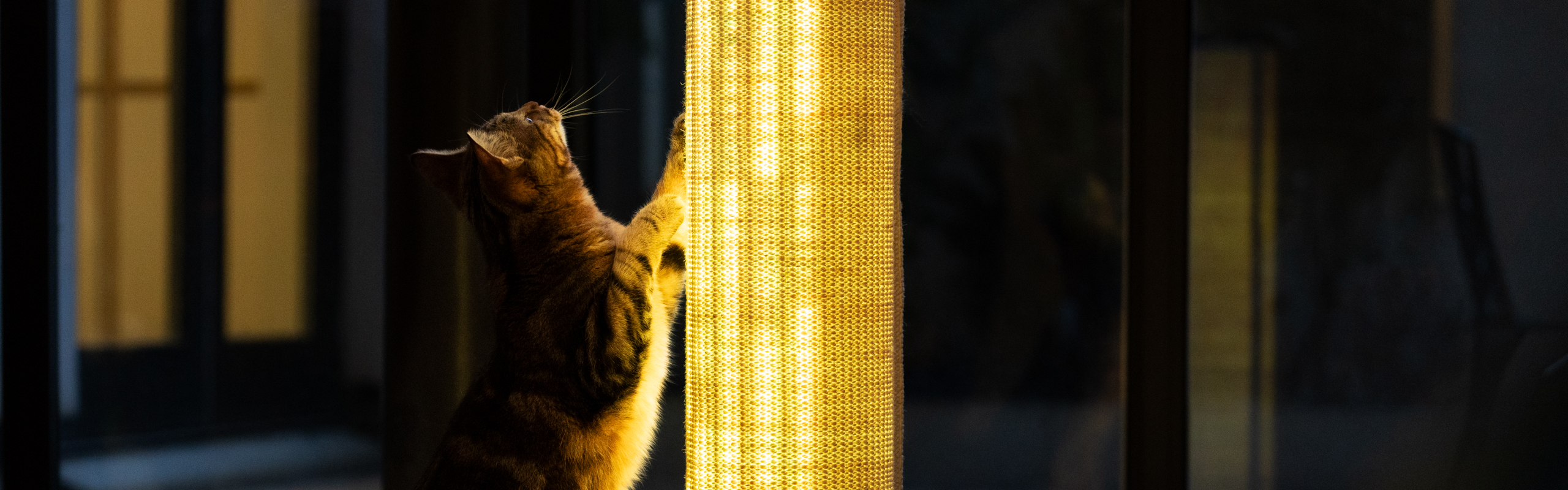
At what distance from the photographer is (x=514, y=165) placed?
1.05 metres

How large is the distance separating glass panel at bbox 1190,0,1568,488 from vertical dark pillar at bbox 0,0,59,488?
2.11 meters

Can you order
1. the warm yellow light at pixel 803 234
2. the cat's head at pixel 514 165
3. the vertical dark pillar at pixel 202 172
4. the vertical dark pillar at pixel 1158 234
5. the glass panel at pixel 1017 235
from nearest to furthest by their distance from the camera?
the warm yellow light at pixel 803 234
the cat's head at pixel 514 165
the vertical dark pillar at pixel 1158 234
the glass panel at pixel 1017 235
the vertical dark pillar at pixel 202 172

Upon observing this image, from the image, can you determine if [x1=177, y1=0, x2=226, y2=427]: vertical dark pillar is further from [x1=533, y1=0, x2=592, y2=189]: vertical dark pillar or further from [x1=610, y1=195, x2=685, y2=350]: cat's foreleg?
[x1=610, y1=195, x2=685, y2=350]: cat's foreleg

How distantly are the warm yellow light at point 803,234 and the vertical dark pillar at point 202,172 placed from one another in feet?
8.80

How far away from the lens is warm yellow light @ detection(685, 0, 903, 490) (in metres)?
0.79

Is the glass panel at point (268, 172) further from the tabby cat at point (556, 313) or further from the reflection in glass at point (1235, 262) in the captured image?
the reflection in glass at point (1235, 262)

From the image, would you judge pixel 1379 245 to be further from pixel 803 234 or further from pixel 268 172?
pixel 268 172

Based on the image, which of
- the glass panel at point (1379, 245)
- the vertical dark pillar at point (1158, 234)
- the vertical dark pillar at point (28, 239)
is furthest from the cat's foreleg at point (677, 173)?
the vertical dark pillar at point (28, 239)

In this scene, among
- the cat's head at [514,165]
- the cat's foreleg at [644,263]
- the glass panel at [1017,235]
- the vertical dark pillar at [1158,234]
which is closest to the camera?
the cat's foreleg at [644,263]

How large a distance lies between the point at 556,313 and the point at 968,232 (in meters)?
1.33

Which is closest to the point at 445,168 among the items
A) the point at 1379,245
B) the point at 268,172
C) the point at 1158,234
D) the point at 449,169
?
the point at 449,169

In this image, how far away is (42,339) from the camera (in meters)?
1.99

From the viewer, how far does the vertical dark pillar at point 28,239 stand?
1.92 meters

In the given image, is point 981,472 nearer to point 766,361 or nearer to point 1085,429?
point 1085,429
